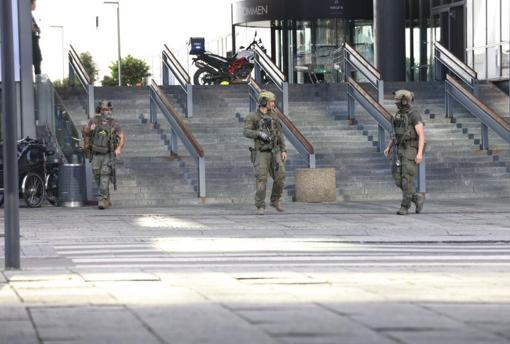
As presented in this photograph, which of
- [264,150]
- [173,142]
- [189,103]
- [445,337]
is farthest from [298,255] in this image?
[189,103]

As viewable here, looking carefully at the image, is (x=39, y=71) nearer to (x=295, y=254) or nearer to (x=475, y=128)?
(x=475, y=128)

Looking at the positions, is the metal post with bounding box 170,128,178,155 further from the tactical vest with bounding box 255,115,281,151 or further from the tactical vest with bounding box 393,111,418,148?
the tactical vest with bounding box 393,111,418,148

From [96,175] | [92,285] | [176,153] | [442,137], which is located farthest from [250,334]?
[442,137]

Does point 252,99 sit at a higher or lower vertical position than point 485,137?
higher

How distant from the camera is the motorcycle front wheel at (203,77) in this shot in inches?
1625

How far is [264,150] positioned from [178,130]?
6216mm

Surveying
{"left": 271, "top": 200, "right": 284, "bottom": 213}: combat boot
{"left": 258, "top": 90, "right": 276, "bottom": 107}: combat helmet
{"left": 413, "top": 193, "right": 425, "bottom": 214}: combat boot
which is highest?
{"left": 258, "top": 90, "right": 276, "bottom": 107}: combat helmet

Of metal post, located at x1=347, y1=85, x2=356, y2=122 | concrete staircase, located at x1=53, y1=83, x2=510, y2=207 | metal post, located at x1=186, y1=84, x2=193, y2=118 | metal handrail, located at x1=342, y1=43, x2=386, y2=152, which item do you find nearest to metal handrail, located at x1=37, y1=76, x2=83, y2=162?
concrete staircase, located at x1=53, y1=83, x2=510, y2=207

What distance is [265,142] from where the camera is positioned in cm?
2020

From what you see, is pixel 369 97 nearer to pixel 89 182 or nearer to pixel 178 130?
pixel 178 130

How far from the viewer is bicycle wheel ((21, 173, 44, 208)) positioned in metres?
23.1

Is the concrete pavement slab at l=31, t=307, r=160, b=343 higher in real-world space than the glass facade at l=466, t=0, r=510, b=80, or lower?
lower

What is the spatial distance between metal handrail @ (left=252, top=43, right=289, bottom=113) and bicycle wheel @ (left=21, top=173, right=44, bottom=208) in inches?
347

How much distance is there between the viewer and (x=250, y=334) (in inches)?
314
